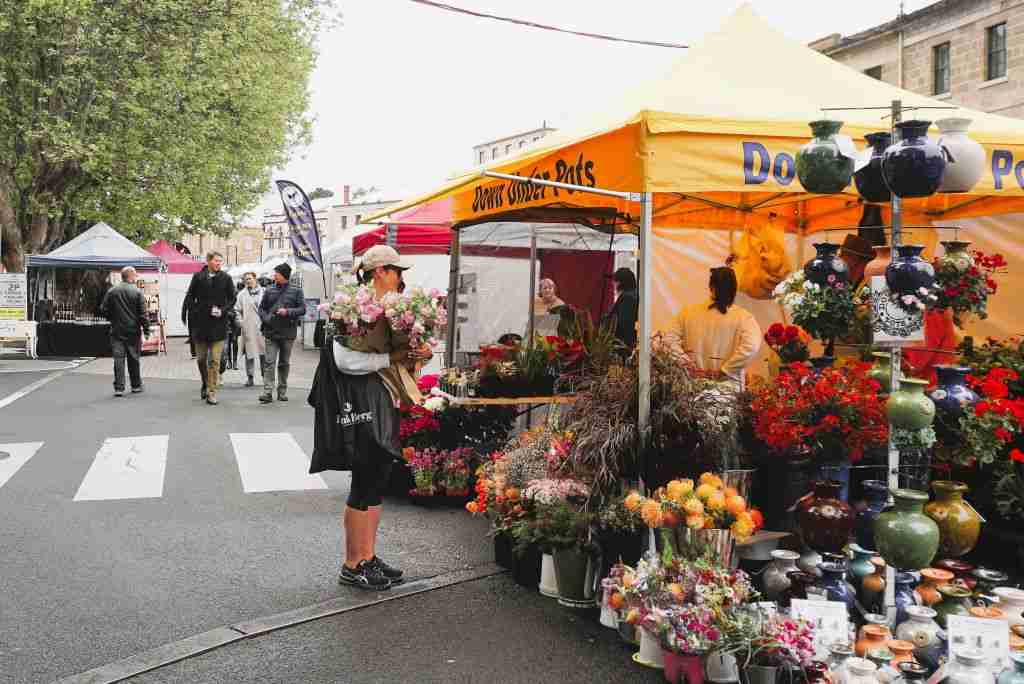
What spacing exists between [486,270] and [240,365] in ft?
47.4

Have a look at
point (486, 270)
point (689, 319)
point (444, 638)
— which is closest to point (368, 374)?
point (444, 638)

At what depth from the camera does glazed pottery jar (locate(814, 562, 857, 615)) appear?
4.52 metres

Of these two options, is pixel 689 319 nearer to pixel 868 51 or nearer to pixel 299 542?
pixel 299 542

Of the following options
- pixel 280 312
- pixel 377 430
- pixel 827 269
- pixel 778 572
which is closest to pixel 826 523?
pixel 778 572

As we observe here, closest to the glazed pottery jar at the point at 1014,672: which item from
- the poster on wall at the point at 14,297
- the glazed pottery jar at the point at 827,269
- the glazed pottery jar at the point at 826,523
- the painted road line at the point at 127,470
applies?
the glazed pottery jar at the point at 826,523

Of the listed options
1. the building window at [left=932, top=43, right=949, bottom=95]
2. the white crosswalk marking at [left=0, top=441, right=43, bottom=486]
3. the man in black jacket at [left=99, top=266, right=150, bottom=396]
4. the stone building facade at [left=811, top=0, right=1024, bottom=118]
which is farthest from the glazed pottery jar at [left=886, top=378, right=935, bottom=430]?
the building window at [left=932, top=43, right=949, bottom=95]

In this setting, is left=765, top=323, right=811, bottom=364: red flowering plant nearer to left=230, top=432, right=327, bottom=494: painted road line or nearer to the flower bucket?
the flower bucket

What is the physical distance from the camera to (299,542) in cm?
678

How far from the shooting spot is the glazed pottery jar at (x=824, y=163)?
4559 mm

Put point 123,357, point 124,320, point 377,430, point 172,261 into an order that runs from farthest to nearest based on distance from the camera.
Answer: point 172,261
point 123,357
point 124,320
point 377,430

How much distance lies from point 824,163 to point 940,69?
3403 centimetres

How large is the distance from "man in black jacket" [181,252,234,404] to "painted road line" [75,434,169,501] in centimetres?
304

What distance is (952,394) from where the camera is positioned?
491 centimetres

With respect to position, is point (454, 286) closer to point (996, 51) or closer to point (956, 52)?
point (996, 51)
